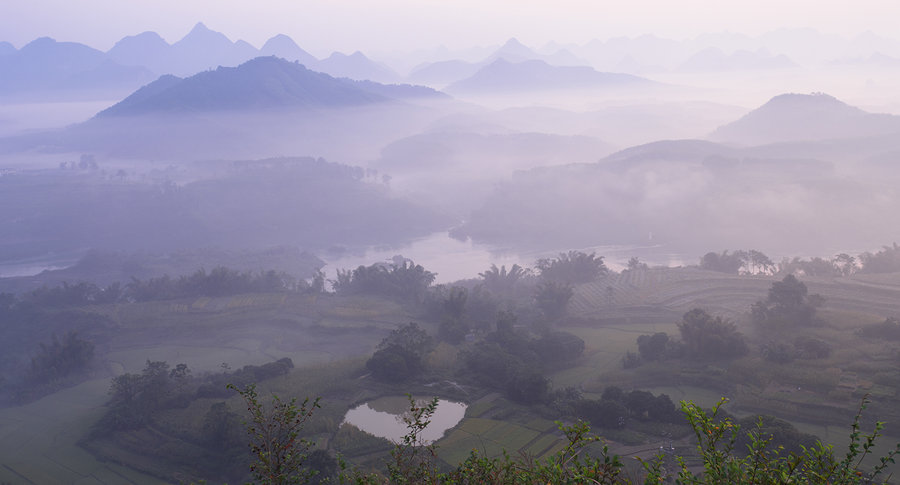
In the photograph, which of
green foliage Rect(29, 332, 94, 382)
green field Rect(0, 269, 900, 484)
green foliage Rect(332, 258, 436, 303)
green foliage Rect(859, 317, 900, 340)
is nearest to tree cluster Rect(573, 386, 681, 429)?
green field Rect(0, 269, 900, 484)

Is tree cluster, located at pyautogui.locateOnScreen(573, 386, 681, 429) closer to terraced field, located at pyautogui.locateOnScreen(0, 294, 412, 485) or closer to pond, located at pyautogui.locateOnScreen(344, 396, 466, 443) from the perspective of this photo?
pond, located at pyautogui.locateOnScreen(344, 396, 466, 443)

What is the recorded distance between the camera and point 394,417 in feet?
70.2

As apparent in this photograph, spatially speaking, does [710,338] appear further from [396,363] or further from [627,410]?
[396,363]

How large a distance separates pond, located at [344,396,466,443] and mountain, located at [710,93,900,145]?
333 ft

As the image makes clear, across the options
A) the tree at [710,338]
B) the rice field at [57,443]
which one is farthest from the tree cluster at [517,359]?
the rice field at [57,443]

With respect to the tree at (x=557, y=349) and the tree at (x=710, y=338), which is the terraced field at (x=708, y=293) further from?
the tree at (x=557, y=349)

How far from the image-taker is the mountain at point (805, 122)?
104 m

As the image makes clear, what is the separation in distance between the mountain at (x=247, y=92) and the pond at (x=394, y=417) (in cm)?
13087

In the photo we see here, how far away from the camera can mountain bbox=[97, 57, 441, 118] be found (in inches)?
5522

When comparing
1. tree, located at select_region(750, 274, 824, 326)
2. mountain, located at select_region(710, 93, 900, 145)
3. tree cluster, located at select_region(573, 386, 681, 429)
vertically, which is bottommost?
tree cluster, located at select_region(573, 386, 681, 429)

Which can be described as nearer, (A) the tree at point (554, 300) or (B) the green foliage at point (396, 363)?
(B) the green foliage at point (396, 363)

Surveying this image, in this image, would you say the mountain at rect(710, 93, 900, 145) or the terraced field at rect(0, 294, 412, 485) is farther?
the mountain at rect(710, 93, 900, 145)

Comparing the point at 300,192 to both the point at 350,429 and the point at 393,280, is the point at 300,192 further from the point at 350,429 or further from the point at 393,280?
the point at 350,429

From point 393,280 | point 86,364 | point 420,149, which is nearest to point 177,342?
point 86,364
